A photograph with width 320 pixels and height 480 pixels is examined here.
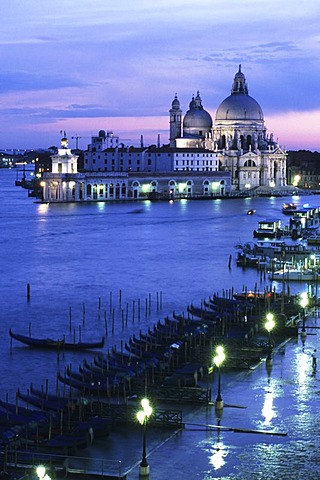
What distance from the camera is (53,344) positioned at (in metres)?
17.2

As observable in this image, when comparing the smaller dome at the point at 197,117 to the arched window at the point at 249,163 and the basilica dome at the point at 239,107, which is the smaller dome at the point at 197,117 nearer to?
the basilica dome at the point at 239,107

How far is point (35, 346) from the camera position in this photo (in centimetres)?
1739

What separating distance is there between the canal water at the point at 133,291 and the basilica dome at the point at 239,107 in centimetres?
2583

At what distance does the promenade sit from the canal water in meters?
0.02

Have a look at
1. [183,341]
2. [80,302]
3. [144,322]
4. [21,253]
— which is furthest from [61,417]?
[21,253]

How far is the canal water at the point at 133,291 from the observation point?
1089 centimetres

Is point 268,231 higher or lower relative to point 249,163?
lower

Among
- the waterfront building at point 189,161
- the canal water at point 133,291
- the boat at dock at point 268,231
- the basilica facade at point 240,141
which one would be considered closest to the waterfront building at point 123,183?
the waterfront building at point 189,161

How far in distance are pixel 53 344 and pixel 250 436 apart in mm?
6535

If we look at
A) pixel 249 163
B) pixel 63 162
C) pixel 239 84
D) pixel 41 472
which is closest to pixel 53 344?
pixel 41 472

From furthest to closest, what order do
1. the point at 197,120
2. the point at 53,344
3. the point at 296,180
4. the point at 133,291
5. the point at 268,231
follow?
the point at 296,180
the point at 197,120
the point at 268,231
the point at 133,291
the point at 53,344

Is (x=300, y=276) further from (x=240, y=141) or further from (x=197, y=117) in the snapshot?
(x=197, y=117)

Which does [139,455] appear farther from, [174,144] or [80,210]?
[174,144]

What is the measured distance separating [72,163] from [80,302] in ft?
142
